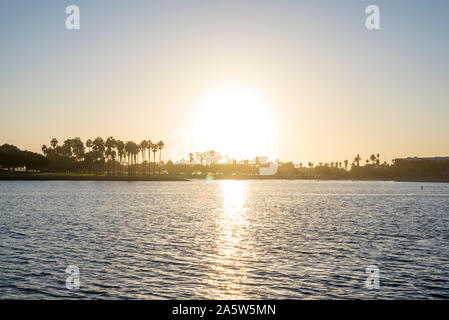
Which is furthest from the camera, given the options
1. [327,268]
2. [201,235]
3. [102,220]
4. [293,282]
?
[102,220]

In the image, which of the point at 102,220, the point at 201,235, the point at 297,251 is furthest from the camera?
the point at 102,220

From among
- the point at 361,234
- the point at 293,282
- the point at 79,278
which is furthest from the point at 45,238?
the point at 361,234

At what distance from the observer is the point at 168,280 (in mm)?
27797

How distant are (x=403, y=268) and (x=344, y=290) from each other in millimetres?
8881

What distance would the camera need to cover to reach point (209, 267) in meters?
32.2

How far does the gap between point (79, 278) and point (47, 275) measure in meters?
2.57

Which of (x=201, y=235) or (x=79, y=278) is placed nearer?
(x=79, y=278)

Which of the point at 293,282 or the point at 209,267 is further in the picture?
the point at 209,267

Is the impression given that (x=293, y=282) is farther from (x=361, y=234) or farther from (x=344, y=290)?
(x=361, y=234)

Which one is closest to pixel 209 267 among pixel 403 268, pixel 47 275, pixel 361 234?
→ pixel 47 275
